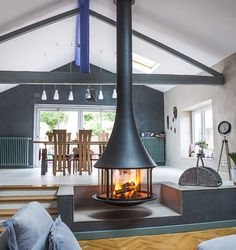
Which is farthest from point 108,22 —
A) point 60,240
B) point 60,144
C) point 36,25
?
point 60,240

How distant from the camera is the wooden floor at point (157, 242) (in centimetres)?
307

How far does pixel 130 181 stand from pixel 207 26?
309 centimetres

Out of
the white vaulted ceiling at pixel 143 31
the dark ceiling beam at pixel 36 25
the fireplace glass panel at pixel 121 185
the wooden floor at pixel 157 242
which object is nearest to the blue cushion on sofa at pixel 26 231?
the wooden floor at pixel 157 242

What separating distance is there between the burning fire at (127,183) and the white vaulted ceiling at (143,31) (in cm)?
286

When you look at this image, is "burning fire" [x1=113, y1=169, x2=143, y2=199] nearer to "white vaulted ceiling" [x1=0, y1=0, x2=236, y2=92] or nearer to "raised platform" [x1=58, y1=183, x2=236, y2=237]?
"raised platform" [x1=58, y1=183, x2=236, y2=237]

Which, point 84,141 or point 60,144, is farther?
point 84,141

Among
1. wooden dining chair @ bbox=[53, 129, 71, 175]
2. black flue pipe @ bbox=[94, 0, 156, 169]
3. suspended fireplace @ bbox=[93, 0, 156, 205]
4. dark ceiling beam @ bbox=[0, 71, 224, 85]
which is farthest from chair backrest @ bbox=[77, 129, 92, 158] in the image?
black flue pipe @ bbox=[94, 0, 156, 169]

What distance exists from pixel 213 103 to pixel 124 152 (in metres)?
3.42

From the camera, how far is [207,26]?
4.90 meters

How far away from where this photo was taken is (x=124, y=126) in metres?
3.81

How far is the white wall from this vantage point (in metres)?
5.52

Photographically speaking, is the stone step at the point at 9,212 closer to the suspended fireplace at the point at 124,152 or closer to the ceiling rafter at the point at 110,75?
the suspended fireplace at the point at 124,152

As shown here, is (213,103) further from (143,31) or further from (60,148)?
(60,148)

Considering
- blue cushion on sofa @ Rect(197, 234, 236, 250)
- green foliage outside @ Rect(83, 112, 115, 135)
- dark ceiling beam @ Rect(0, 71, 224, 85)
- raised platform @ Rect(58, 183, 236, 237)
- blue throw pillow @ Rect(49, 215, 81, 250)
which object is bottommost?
raised platform @ Rect(58, 183, 236, 237)
